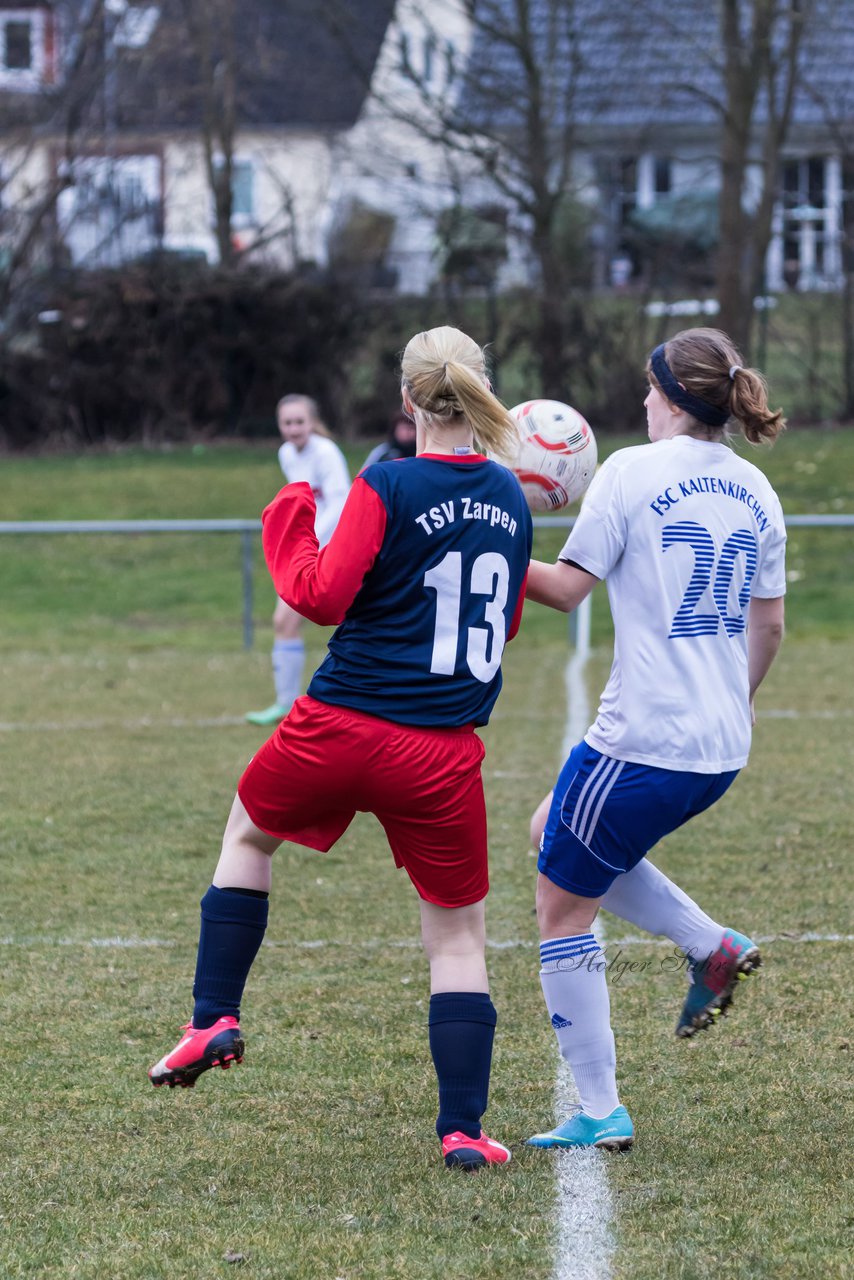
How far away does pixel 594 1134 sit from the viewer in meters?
3.71

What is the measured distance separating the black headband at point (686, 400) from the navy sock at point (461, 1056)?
1.38 m

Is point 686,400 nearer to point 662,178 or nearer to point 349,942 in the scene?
point 349,942

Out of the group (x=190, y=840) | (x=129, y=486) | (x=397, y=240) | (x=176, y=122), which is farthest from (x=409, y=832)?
(x=397, y=240)

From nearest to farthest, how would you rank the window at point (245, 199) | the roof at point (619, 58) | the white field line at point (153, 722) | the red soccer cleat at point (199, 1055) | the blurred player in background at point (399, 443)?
the red soccer cleat at point (199, 1055)
the white field line at point (153, 722)
the blurred player in background at point (399, 443)
the roof at point (619, 58)
the window at point (245, 199)

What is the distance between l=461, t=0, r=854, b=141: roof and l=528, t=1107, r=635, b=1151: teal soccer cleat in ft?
56.2

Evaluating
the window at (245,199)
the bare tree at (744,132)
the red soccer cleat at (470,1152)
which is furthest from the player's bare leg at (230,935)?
the window at (245,199)

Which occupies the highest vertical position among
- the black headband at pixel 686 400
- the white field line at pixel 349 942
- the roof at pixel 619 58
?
the roof at pixel 619 58

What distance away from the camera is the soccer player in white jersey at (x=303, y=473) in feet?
31.2

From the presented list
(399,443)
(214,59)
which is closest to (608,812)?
(399,443)

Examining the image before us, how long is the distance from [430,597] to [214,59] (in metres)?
25.3

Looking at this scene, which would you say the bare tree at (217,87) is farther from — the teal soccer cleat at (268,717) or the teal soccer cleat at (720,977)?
the teal soccer cleat at (720,977)

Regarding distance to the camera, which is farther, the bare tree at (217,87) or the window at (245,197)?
the window at (245,197)

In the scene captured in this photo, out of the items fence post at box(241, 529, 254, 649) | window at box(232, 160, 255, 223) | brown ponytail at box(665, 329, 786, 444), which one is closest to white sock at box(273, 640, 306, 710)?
fence post at box(241, 529, 254, 649)

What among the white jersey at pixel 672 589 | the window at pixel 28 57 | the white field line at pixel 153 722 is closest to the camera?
the white jersey at pixel 672 589
